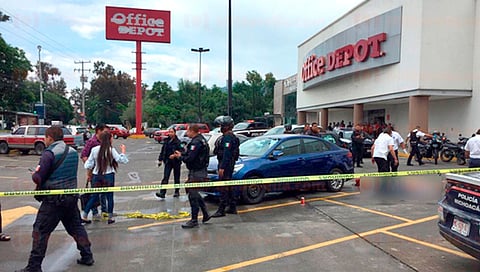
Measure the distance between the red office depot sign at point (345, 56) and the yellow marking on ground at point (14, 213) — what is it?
20.3m

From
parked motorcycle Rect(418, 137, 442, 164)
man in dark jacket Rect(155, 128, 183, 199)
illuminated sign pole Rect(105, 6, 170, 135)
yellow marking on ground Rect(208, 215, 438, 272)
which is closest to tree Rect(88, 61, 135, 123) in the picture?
illuminated sign pole Rect(105, 6, 170, 135)

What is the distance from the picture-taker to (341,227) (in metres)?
6.95

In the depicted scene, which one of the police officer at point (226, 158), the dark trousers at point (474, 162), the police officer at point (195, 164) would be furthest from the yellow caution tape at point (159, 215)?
the dark trousers at point (474, 162)

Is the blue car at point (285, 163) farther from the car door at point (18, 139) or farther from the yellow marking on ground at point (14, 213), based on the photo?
the car door at point (18, 139)

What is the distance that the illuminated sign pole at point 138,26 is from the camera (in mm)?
44656

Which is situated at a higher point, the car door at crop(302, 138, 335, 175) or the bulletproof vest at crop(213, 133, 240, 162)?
the bulletproof vest at crop(213, 133, 240, 162)

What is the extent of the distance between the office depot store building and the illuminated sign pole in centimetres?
2346

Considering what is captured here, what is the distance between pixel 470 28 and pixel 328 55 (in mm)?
11481

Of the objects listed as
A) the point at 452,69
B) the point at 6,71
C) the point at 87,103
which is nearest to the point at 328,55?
the point at 452,69

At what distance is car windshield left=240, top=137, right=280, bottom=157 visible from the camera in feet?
30.5

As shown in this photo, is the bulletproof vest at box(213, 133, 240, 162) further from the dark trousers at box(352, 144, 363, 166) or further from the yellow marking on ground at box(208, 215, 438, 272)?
the dark trousers at box(352, 144, 363, 166)

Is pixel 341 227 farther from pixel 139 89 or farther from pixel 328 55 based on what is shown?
pixel 139 89

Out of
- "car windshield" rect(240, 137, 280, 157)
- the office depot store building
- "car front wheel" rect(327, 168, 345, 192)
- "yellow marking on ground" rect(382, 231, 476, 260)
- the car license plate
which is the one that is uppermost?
the office depot store building

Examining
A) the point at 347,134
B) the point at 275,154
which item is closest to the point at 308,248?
the point at 275,154
